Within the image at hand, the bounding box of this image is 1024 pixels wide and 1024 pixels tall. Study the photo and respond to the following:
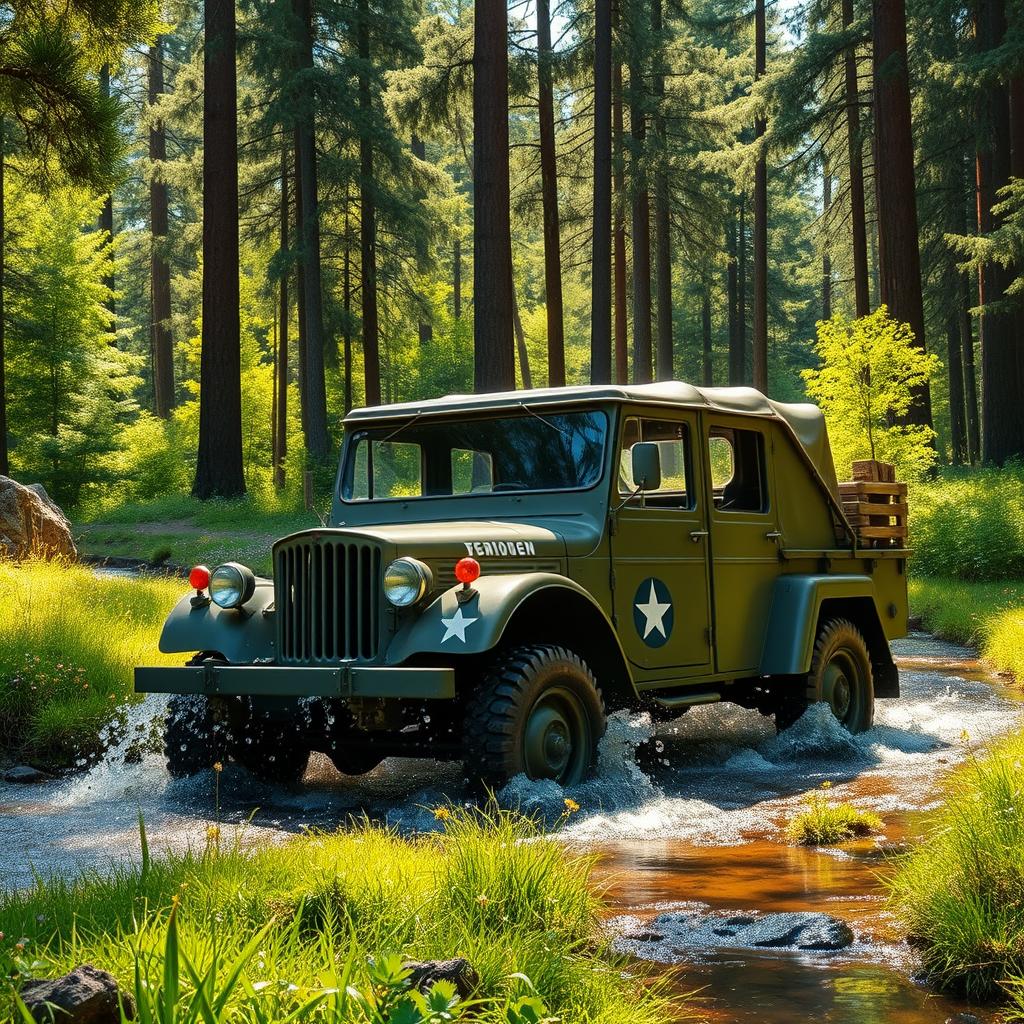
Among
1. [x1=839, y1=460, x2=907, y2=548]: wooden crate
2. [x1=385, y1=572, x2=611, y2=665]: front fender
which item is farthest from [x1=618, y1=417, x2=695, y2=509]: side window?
[x1=839, y1=460, x2=907, y2=548]: wooden crate

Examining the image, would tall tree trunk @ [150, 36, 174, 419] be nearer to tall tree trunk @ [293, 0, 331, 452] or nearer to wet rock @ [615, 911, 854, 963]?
tall tree trunk @ [293, 0, 331, 452]

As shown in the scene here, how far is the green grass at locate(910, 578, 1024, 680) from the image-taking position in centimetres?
1261

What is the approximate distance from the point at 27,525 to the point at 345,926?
37.5 ft

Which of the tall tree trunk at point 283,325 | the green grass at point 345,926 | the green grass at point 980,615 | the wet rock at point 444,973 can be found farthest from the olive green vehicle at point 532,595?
the tall tree trunk at point 283,325

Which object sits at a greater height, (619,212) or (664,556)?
(619,212)

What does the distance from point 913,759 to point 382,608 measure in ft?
12.3

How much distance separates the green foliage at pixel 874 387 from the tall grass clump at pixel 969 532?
794 mm

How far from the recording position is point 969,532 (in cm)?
1858

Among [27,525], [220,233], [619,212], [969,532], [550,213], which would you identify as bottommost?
[969,532]

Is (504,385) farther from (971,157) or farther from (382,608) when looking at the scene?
(971,157)

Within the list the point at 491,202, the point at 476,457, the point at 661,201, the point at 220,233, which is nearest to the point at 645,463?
the point at 476,457

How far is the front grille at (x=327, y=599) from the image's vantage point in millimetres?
6738

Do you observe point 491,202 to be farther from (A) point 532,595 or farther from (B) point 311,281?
(A) point 532,595

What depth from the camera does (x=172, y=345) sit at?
45.2 m
